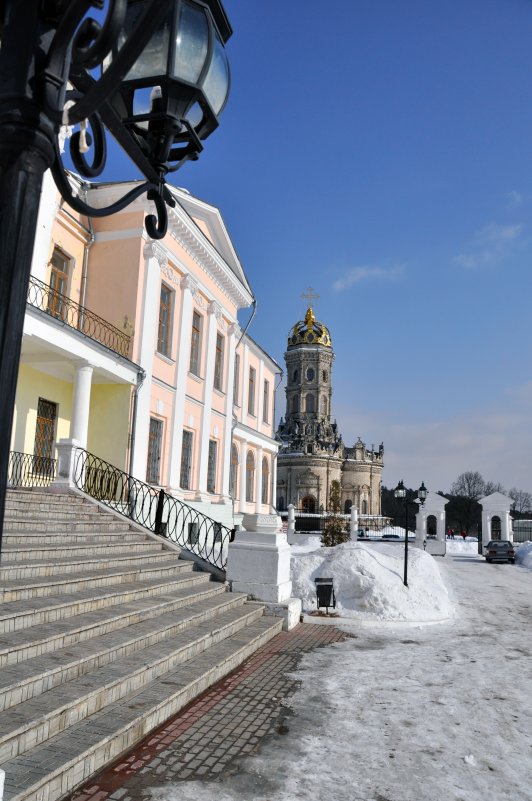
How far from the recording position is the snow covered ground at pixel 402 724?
146 inches

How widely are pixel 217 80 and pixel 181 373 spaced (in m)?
15.7

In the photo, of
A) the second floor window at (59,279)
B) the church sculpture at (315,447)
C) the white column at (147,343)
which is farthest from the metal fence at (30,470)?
Result: the church sculpture at (315,447)

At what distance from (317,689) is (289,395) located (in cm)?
8492

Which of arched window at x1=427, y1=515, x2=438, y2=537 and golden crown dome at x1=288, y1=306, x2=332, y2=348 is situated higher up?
golden crown dome at x1=288, y1=306, x2=332, y2=348

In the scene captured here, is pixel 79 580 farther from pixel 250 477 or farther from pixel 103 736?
pixel 250 477

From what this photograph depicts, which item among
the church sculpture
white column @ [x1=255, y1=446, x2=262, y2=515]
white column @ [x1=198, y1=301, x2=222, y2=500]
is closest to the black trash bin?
white column @ [x1=198, y1=301, x2=222, y2=500]

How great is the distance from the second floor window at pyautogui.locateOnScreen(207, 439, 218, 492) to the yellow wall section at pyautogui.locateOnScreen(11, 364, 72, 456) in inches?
270

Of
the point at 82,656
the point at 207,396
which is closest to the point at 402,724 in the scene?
the point at 82,656

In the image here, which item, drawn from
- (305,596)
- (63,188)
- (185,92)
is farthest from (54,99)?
(305,596)

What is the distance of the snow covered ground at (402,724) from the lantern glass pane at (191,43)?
3807 mm

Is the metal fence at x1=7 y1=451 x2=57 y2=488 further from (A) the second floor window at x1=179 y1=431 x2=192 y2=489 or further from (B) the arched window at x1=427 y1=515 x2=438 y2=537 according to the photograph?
(B) the arched window at x1=427 y1=515 x2=438 y2=537

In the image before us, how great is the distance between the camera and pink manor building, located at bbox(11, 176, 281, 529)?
1362 cm

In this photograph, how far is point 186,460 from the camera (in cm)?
1936

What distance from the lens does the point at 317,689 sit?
19.1 ft
